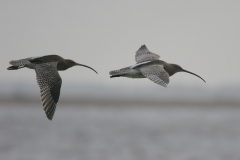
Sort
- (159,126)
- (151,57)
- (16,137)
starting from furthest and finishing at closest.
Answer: (159,126)
(16,137)
(151,57)

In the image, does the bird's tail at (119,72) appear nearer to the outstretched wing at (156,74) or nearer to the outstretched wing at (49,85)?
the outstretched wing at (156,74)

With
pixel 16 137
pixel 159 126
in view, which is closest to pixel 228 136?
pixel 159 126

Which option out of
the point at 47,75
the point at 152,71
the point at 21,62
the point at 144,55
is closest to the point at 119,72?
the point at 152,71

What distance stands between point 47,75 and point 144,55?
12.1 feet

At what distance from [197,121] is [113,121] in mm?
7477

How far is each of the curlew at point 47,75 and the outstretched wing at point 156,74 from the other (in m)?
1.86

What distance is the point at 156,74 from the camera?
35.6 ft

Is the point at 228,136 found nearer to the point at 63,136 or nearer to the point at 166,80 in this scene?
the point at 63,136

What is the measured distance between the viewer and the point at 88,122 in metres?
42.8

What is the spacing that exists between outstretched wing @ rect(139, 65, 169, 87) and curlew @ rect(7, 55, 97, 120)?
6.10 ft

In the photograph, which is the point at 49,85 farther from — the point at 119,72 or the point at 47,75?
the point at 119,72

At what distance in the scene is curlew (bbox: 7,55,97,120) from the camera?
10448mm

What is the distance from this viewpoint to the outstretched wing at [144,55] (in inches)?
521

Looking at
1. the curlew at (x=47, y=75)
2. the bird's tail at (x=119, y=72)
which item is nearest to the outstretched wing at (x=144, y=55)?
the bird's tail at (x=119, y=72)
